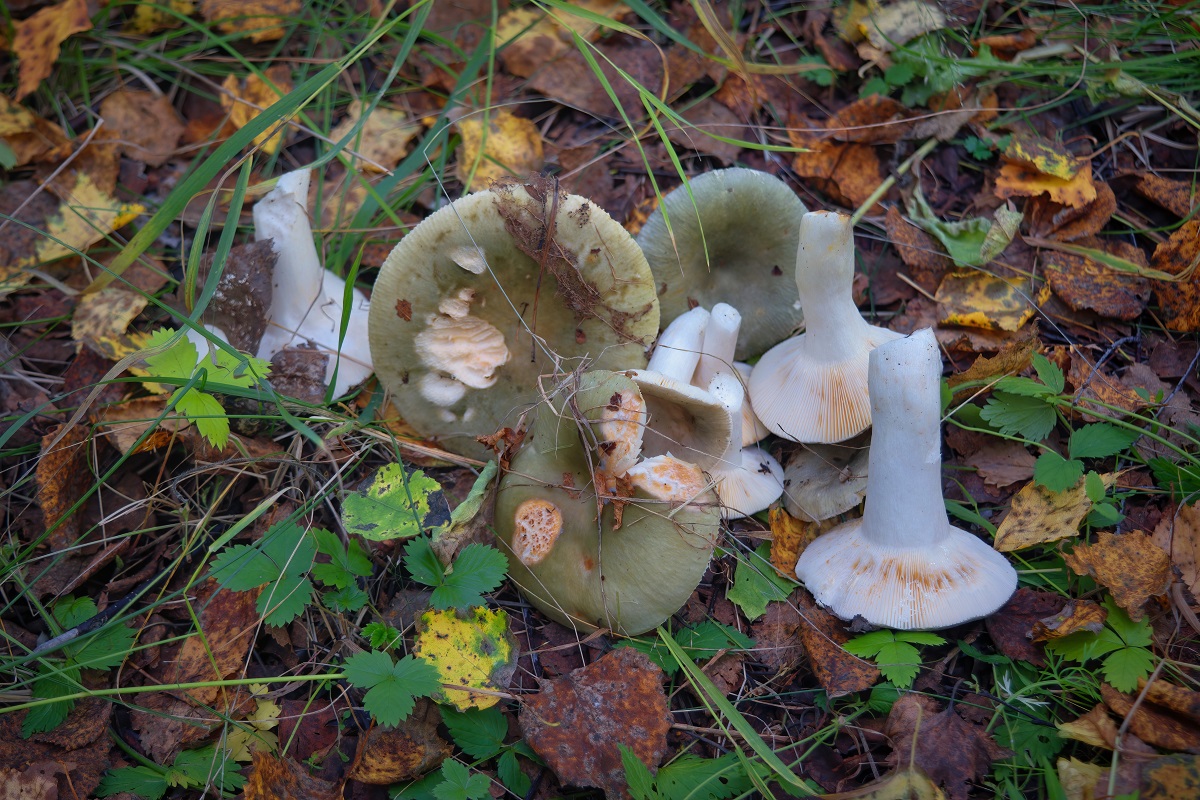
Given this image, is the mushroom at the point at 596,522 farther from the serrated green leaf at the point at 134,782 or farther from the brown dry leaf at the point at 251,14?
the brown dry leaf at the point at 251,14

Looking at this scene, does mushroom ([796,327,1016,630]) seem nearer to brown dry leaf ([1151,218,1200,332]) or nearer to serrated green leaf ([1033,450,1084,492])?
serrated green leaf ([1033,450,1084,492])

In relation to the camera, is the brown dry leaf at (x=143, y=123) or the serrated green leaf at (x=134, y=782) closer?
the serrated green leaf at (x=134, y=782)

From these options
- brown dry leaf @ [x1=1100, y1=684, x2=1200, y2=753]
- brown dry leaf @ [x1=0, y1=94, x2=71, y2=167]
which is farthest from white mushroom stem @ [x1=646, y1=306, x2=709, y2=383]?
brown dry leaf @ [x1=0, y1=94, x2=71, y2=167]

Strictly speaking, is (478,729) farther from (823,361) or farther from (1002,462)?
(1002,462)

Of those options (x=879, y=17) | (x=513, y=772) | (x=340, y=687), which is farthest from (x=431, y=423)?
(x=879, y=17)

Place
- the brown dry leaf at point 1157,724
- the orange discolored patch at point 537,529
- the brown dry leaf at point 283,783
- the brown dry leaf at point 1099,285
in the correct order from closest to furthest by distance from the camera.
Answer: the brown dry leaf at point 1157,724 → the brown dry leaf at point 283,783 → the orange discolored patch at point 537,529 → the brown dry leaf at point 1099,285

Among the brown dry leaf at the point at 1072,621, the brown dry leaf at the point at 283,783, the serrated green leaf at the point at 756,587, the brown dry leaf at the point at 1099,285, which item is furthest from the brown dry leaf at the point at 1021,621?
the brown dry leaf at the point at 283,783

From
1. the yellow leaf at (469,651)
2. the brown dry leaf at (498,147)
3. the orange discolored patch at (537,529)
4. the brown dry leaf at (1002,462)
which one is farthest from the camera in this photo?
the brown dry leaf at (498,147)
